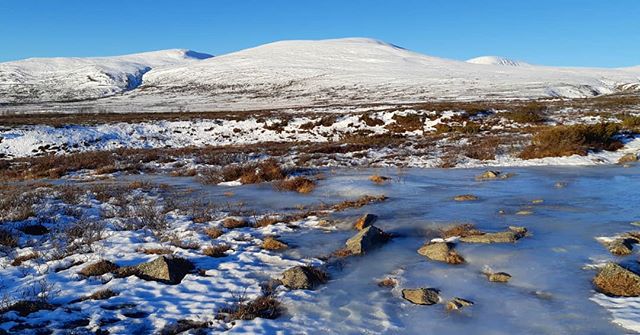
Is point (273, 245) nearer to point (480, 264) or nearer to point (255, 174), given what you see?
point (480, 264)

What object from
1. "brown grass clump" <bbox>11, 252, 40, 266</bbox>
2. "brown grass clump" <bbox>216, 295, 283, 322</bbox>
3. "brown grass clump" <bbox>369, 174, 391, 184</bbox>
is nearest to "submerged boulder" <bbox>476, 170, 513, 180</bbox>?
"brown grass clump" <bbox>369, 174, 391, 184</bbox>

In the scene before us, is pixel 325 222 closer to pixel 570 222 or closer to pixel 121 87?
pixel 570 222

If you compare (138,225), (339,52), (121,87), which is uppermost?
(339,52)

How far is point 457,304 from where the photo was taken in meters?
7.25

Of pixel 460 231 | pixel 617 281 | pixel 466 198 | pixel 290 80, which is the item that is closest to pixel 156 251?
pixel 460 231

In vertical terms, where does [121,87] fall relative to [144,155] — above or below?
above

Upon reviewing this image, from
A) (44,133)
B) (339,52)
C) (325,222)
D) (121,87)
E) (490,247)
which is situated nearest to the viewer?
(490,247)

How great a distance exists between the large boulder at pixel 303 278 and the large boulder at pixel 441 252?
2.25 metres

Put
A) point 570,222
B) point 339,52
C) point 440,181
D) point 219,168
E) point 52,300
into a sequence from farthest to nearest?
point 339,52
point 219,168
point 440,181
point 570,222
point 52,300

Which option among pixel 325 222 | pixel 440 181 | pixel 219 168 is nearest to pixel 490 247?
pixel 325 222

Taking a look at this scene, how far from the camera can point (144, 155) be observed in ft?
95.7

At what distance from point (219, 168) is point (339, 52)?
469 ft

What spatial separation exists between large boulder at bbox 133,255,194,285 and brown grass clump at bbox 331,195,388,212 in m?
5.99

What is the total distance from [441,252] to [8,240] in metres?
9.28
